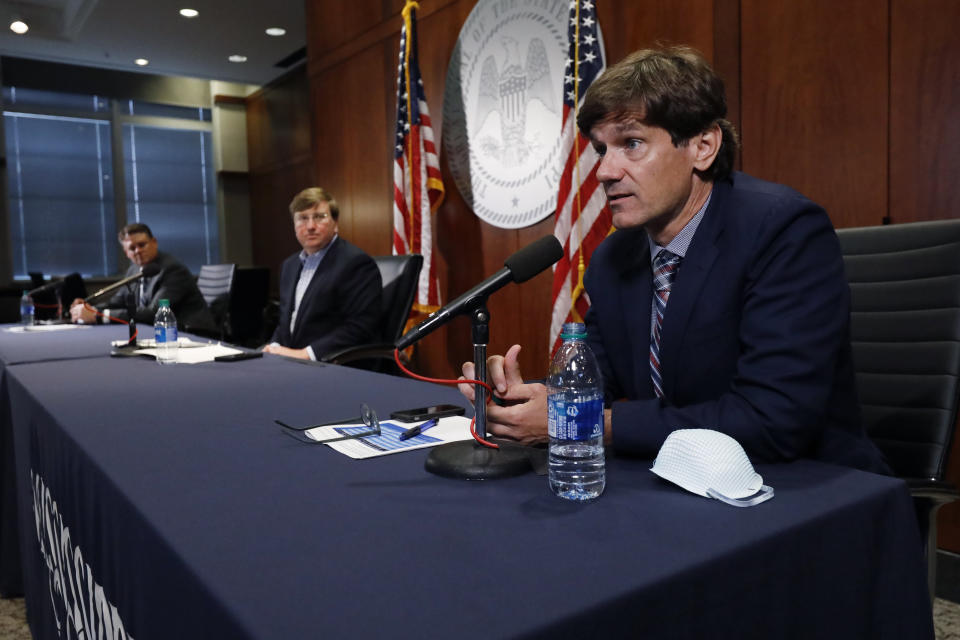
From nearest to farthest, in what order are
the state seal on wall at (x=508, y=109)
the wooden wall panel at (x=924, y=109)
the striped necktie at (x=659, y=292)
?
the striped necktie at (x=659, y=292) → the wooden wall panel at (x=924, y=109) → the state seal on wall at (x=508, y=109)

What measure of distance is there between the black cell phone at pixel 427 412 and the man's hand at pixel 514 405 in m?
0.25

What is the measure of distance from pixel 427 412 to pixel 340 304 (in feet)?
5.66

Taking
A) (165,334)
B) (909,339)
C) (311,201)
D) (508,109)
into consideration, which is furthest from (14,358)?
(909,339)

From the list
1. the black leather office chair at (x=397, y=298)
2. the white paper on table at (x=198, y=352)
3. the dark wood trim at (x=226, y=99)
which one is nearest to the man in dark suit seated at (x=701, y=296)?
the white paper on table at (x=198, y=352)

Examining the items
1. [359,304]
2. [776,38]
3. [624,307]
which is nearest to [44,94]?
[359,304]

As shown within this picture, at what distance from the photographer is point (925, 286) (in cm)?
136

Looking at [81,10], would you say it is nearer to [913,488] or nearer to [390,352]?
[390,352]

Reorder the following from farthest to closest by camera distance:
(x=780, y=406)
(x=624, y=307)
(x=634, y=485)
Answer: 1. (x=624, y=307)
2. (x=780, y=406)
3. (x=634, y=485)

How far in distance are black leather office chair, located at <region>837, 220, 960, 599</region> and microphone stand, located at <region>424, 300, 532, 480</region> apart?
78 centimetres

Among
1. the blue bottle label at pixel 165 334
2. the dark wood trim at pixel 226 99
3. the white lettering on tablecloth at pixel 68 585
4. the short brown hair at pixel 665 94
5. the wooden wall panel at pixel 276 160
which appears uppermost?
the dark wood trim at pixel 226 99

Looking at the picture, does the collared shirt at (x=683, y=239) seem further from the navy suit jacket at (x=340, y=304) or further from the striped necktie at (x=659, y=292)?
the navy suit jacket at (x=340, y=304)

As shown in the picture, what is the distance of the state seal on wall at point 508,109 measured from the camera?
11.1 feet

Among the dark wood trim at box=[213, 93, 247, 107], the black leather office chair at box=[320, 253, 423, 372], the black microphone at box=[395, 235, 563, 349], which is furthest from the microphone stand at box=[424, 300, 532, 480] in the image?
the dark wood trim at box=[213, 93, 247, 107]

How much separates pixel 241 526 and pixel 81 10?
6865 millimetres
